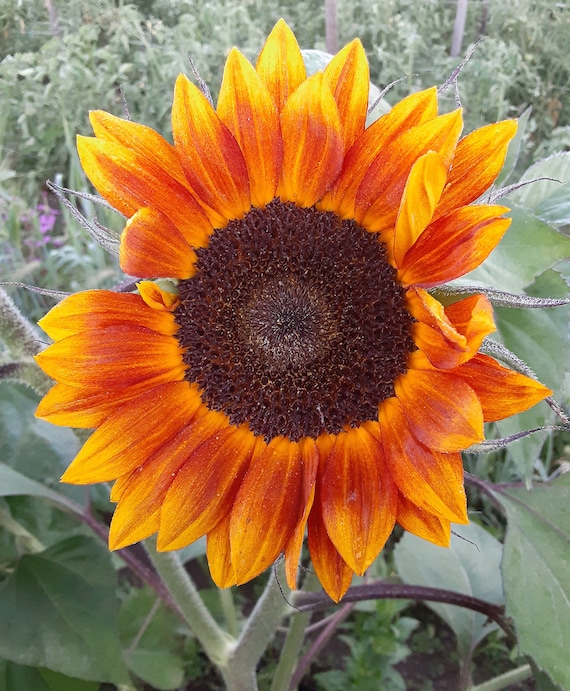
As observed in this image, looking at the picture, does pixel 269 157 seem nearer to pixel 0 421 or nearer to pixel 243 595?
pixel 0 421

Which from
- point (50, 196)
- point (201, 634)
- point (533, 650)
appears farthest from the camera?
point (50, 196)

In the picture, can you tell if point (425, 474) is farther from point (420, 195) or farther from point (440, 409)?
point (420, 195)

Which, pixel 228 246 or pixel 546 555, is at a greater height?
pixel 228 246

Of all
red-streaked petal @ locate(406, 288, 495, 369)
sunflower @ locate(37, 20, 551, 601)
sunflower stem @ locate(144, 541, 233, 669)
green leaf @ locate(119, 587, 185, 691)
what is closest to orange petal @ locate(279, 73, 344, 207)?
sunflower @ locate(37, 20, 551, 601)

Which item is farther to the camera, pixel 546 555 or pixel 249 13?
pixel 249 13

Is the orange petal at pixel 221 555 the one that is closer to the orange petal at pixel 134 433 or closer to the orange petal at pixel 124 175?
the orange petal at pixel 134 433

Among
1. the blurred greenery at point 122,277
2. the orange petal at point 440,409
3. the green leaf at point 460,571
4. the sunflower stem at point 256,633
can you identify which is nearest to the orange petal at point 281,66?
the blurred greenery at point 122,277

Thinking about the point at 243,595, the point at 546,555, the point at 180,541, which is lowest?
the point at 243,595

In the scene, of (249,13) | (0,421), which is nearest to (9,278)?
(0,421)
